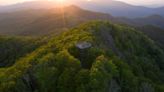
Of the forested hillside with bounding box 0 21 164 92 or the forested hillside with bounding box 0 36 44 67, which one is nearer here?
the forested hillside with bounding box 0 21 164 92

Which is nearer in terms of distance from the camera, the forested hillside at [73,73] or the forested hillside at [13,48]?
the forested hillside at [73,73]

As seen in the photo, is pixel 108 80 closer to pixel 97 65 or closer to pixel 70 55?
pixel 97 65

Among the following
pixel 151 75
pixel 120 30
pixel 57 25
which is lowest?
pixel 57 25

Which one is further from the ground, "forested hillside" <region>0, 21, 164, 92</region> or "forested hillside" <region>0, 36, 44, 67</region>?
"forested hillside" <region>0, 21, 164, 92</region>

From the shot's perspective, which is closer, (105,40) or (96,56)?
(96,56)

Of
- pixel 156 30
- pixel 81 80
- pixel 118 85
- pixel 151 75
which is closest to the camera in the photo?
pixel 81 80

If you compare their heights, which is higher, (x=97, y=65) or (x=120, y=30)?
(x=97, y=65)

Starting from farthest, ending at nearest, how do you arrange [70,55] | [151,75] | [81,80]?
[151,75] → [70,55] → [81,80]

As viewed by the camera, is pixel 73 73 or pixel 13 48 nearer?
pixel 73 73

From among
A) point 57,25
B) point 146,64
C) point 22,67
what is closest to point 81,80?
point 22,67

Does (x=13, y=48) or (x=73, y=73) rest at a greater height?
(x=73, y=73)

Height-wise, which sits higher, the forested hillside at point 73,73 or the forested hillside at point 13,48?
the forested hillside at point 73,73
